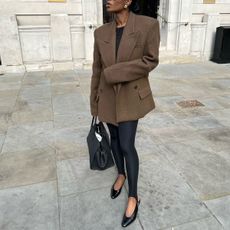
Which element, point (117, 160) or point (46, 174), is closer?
point (117, 160)

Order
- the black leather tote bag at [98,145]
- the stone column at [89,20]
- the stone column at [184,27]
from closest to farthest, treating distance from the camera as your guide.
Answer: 1. the black leather tote bag at [98,145]
2. the stone column at [89,20]
3. the stone column at [184,27]

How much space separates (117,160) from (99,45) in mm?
1234

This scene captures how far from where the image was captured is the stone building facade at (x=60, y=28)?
838cm

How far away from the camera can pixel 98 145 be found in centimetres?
285

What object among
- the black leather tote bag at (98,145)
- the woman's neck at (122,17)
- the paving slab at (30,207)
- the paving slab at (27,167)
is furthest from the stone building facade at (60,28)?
the woman's neck at (122,17)

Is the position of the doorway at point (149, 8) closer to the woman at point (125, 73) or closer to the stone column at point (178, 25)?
the stone column at point (178, 25)

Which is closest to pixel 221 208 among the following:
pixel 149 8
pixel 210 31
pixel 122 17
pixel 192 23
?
pixel 122 17

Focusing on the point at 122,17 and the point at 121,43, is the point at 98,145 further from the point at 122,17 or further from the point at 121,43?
the point at 122,17

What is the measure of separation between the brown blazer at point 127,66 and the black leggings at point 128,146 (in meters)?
0.10

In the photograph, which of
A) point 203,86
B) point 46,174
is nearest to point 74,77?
point 203,86

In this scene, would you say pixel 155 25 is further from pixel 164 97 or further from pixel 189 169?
pixel 164 97

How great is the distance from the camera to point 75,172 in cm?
343

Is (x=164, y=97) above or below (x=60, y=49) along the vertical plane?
below

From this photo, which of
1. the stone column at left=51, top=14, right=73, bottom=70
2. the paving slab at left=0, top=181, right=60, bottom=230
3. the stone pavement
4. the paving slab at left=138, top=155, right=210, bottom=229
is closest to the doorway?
the stone column at left=51, top=14, right=73, bottom=70
